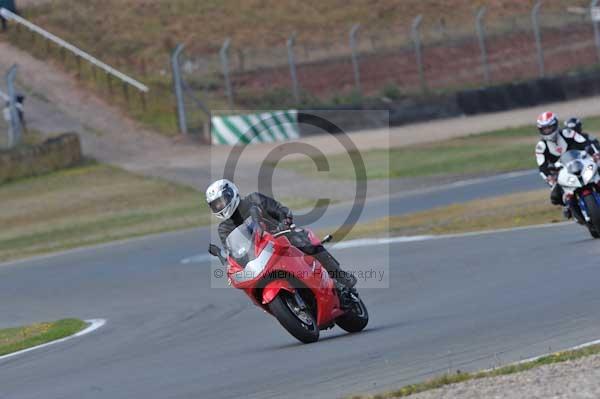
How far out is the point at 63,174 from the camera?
3450 centimetres

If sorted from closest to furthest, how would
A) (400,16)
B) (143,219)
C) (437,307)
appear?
(437,307) < (143,219) < (400,16)

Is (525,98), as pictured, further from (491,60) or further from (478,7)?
(478,7)

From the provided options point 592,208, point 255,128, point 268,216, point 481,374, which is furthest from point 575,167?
point 255,128

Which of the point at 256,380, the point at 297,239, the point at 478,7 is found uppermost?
the point at 478,7

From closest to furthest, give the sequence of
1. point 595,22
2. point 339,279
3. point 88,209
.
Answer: point 339,279
point 88,209
point 595,22

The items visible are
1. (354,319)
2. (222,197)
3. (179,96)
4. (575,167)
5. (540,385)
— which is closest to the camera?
(540,385)

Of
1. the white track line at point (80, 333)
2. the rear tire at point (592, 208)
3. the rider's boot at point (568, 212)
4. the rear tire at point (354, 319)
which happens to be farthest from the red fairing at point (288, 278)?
the rider's boot at point (568, 212)

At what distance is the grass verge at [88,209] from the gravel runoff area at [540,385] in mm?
17878

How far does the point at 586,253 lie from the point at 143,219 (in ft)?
50.6

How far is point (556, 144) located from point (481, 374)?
7979 mm

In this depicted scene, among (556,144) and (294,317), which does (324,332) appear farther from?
(556,144)

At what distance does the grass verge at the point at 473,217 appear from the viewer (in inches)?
746

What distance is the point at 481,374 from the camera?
757 centimetres

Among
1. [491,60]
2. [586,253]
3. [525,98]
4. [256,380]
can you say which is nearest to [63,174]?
[525,98]
